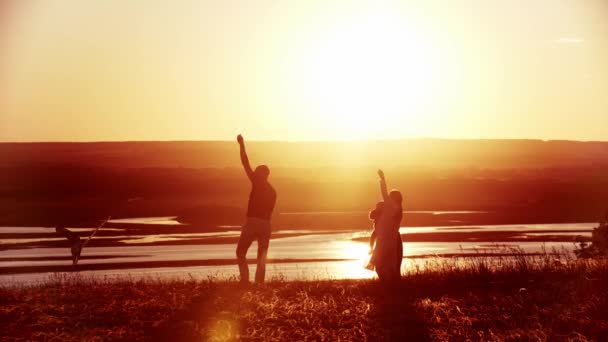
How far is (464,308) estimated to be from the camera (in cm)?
1434

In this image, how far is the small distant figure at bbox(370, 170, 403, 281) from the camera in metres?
16.5

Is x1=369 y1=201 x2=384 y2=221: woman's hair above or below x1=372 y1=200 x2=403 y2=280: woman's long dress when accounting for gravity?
above

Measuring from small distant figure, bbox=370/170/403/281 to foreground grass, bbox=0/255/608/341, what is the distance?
0.31 m

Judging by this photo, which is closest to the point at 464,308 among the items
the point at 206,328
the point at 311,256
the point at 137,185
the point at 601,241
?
the point at 206,328

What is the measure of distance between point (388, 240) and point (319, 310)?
3.09 metres

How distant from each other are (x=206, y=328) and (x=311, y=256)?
24992 millimetres

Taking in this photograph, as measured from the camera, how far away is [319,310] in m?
14.0

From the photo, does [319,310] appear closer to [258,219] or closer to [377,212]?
[258,219]

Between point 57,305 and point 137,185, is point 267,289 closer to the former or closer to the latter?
point 57,305

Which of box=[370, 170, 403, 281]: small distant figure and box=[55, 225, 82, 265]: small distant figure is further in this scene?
box=[55, 225, 82, 265]: small distant figure

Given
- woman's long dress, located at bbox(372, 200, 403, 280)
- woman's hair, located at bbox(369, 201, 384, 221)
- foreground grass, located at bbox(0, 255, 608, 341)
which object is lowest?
foreground grass, located at bbox(0, 255, 608, 341)

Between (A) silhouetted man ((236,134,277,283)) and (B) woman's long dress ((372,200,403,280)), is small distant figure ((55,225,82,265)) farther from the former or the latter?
(B) woman's long dress ((372,200,403,280))

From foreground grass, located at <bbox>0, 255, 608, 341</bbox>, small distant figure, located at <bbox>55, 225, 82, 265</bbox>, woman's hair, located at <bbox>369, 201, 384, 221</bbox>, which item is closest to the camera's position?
foreground grass, located at <bbox>0, 255, 608, 341</bbox>

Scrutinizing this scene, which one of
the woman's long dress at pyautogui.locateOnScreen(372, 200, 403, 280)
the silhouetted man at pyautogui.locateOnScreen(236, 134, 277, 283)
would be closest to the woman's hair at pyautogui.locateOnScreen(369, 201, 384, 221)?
the woman's long dress at pyautogui.locateOnScreen(372, 200, 403, 280)
